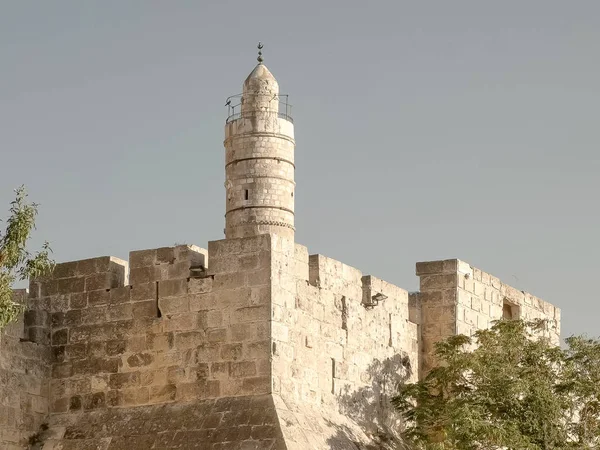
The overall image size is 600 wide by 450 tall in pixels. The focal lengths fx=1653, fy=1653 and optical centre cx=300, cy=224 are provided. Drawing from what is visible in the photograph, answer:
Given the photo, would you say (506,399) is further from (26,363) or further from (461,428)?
(26,363)

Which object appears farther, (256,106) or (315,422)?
(256,106)

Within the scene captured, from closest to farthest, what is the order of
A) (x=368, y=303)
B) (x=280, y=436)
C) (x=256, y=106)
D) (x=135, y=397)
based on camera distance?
(x=280, y=436)
(x=135, y=397)
(x=368, y=303)
(x=256, y=106)

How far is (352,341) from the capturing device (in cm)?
2072

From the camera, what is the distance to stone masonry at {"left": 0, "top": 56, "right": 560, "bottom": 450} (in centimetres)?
1898

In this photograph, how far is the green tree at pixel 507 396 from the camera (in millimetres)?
19078

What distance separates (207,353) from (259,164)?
89.5ft

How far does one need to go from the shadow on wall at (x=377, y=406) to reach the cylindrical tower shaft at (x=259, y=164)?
23.2 m

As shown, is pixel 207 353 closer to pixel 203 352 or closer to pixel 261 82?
pixel 203 352

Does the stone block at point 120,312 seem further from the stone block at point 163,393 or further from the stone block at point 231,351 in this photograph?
the stone block at point 231,351

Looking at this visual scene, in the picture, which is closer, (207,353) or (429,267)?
(207,353)

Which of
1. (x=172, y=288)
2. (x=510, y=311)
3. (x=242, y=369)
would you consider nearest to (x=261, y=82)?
(x=510, y=311)

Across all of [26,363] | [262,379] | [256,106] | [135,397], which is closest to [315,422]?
[262,379]

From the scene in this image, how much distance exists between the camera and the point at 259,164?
46.4 m

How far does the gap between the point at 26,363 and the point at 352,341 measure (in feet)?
13.2
